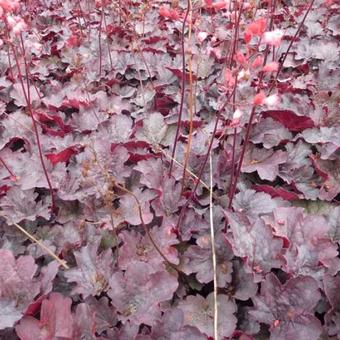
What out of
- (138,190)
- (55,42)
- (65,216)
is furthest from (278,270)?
(55,42)

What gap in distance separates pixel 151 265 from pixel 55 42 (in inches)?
86.2

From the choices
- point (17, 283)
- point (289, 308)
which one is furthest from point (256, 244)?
point (17, 283)

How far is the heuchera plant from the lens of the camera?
4.16 ft

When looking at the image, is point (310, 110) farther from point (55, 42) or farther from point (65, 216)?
point (55, 42)

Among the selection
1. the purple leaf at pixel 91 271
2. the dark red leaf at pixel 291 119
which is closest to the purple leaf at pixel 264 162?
the dark red leaf at pixel 291 119

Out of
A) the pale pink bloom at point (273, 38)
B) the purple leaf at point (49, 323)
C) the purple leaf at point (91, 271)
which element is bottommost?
the purple leaf at point (91, 271)

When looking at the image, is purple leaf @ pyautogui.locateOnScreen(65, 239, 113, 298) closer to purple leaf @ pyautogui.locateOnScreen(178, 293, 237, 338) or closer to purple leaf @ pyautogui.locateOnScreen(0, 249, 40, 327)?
purple leaf @ pyautogui.locateOnScreen(0, 249, 40, 327)

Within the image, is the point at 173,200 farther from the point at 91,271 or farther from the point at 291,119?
the point at 291,119

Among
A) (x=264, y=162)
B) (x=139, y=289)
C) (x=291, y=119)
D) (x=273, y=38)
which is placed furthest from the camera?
(x=291, y=119)

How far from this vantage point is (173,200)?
1.66 m

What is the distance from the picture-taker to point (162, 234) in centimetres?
151

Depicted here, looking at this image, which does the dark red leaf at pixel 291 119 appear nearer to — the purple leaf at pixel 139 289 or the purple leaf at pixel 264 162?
the purple leaf at pixel 264 162

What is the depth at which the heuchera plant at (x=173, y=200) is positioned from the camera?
4.16 ft

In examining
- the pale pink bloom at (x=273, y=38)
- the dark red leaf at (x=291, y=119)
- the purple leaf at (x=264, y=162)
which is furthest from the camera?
the dark red leaf at (x=291, y=119)
